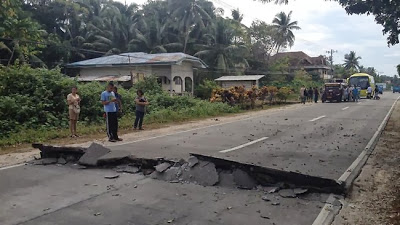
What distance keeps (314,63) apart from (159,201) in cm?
8253

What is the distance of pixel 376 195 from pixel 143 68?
29.3 m

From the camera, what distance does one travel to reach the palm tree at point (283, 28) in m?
59.5

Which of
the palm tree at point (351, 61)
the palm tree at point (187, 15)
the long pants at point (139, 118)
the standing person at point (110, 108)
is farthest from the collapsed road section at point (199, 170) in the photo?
the palm tree at point (351, 61)

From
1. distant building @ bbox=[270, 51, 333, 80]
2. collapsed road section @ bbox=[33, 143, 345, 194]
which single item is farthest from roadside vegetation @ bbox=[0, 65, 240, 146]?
distant building @ bbox=[270, 51, 333, 80]

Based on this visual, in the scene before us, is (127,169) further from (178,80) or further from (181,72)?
(178,80)

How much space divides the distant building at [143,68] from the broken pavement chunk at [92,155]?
23536 mm

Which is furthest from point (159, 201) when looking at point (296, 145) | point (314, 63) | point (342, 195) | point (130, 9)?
point (314, 63)

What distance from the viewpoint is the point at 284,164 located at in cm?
823

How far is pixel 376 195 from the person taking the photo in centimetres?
626

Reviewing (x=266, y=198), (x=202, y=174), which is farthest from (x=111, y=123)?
(x=266, y=198)

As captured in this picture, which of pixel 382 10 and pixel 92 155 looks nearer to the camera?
pixel 92 155

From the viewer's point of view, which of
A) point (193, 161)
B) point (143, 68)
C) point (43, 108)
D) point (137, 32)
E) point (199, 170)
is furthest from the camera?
point (137, 32)

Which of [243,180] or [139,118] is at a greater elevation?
[139,118]

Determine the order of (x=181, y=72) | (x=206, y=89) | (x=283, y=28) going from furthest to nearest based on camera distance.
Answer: (x=283, y=28) < (x=206, y=89) < (x=181, y=72)
